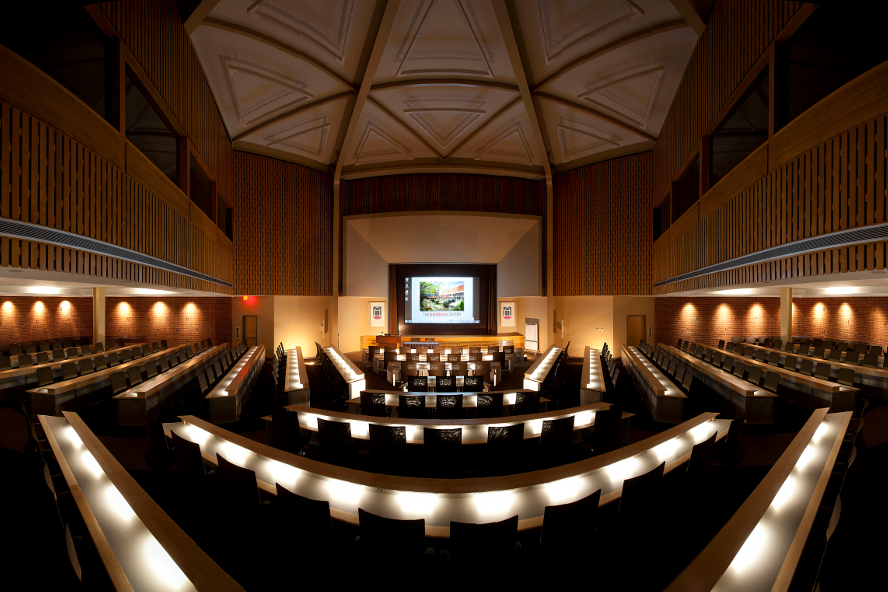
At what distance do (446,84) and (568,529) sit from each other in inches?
415

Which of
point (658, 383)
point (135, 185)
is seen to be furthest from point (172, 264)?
point (658, 383)

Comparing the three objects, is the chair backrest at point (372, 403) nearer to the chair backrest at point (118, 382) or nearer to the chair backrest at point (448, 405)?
the chair backrest at point (448, 405)

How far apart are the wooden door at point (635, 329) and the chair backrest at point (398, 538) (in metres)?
14.3

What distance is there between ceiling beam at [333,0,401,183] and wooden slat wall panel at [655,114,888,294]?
297 inches

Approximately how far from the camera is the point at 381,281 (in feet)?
48.2

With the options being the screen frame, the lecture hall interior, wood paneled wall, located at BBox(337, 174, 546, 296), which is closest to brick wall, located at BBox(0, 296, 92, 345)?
the lecture hall interior

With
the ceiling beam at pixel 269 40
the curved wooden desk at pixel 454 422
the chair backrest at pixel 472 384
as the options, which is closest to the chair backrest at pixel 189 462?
the curved wooden desk at pixel 454 422

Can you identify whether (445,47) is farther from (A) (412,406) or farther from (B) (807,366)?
(B) (807,366)

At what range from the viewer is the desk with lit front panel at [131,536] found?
171cm

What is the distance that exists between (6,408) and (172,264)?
423 cm

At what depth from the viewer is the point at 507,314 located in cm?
1652

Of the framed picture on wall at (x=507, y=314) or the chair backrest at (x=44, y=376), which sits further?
the framed picture on wall at (x=507, y=314)

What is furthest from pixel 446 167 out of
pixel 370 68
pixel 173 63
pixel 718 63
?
pixel 173 63

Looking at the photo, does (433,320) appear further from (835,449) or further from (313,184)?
(835,449)
